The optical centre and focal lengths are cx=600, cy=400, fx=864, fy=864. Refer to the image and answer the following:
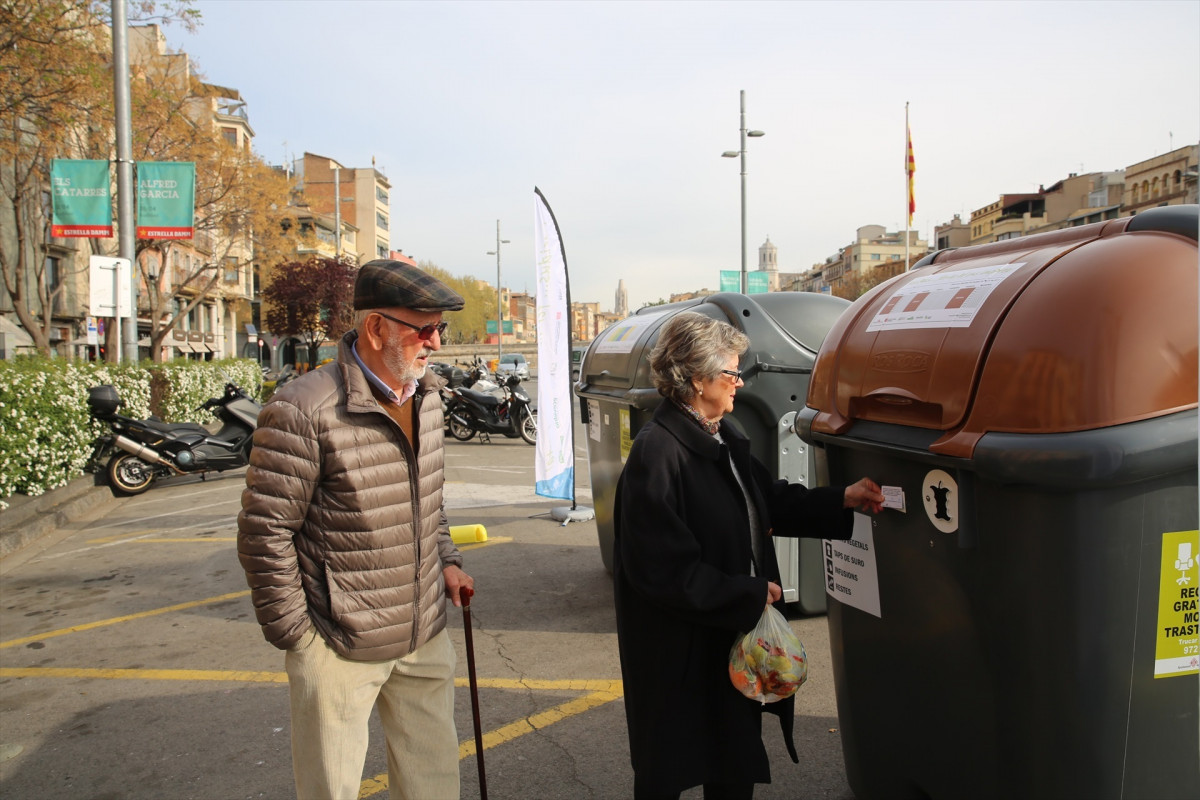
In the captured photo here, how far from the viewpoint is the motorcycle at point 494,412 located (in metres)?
14.8

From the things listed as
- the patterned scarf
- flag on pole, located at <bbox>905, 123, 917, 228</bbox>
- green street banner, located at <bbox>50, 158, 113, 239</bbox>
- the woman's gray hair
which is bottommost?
the patterned scarf

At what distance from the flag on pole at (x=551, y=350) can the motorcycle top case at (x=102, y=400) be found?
5.16 meters

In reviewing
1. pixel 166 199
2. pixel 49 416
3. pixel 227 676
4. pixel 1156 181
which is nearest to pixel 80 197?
pixel 166 199

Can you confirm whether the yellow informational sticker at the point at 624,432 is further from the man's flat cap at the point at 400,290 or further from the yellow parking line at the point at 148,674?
the man's flat cap at the point at 400,290

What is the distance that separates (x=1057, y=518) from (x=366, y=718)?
71.1 inches

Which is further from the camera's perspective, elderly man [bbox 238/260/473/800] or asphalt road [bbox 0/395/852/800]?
asphalt road [bbox 0/395/852/800]

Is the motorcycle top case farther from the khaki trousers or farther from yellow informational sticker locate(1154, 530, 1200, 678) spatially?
yellow informational sticker locate(1154, 530, 1200, 678)

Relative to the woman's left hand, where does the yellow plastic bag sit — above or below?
below

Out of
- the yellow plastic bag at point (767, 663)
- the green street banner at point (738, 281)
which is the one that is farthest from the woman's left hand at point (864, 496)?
the green street banner at point (738, 281)

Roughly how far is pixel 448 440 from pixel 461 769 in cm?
1302

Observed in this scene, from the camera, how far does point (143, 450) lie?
10156 millimetres

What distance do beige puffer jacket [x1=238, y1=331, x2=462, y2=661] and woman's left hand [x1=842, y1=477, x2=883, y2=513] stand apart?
Result: 1.22 m

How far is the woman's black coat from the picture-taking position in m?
2.25

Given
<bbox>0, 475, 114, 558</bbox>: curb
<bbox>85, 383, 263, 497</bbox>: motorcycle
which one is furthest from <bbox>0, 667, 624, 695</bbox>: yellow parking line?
<bbox>85, 383, 263, 497</bbox>: motorcycle
